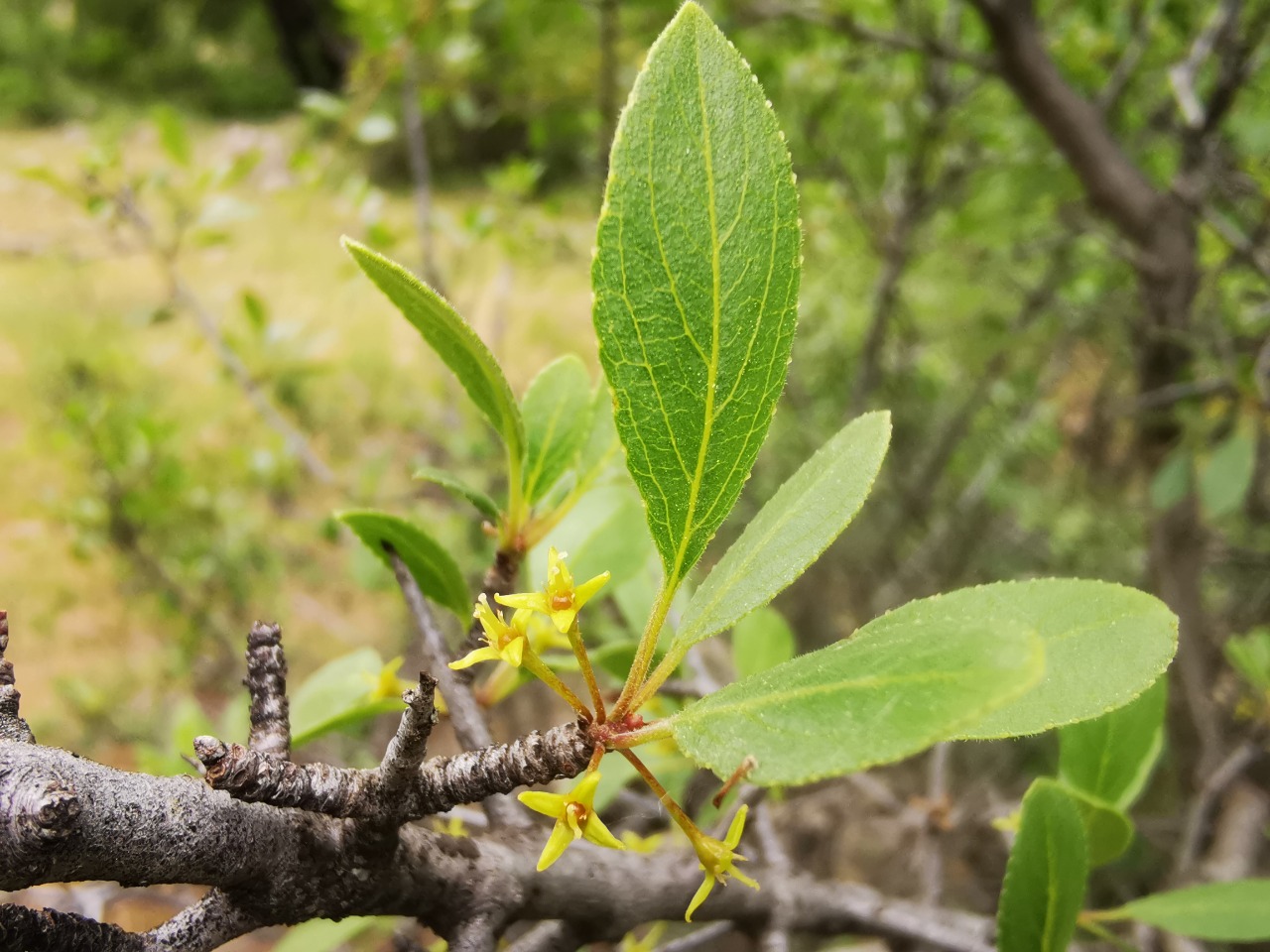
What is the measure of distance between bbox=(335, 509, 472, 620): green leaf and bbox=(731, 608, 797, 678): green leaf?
264 mm

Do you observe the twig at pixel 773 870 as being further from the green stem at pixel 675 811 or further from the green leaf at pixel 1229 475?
the green leaf at pixel 1229 475

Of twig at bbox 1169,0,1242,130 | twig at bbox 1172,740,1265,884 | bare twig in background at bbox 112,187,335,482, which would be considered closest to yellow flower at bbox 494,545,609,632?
twig at bbox 1172,740,1265,884

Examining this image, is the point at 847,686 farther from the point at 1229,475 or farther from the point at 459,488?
the point at 1229,475

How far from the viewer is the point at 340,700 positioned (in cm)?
53

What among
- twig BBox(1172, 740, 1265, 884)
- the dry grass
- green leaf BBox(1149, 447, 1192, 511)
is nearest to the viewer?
twig BBox(1172, 740, 1265, 884)

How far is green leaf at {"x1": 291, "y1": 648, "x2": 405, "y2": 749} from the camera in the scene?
449 mm

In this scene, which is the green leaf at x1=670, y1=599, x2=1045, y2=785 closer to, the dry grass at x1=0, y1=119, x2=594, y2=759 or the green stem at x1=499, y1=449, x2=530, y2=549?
the green stem at x1=499, y1=449, x2=530, y2=549

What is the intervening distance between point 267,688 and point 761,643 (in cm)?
40

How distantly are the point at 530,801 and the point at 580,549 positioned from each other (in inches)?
8.9

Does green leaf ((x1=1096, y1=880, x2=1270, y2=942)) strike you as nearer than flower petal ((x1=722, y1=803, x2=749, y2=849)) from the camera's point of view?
No

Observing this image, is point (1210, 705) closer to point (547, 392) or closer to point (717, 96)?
point (547, 392)

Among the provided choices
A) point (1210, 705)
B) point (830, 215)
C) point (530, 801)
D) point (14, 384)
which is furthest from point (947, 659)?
point (14, 384)

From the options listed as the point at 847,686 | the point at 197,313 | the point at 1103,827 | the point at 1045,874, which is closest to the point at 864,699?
the point at 847,686

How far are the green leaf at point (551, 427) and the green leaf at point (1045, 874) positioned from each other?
282 millimetres
